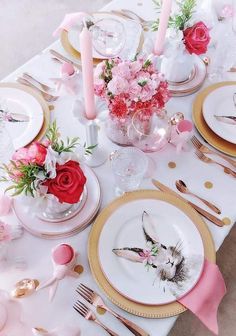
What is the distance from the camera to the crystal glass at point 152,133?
1.14 m

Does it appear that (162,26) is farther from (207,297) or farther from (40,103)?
(207,297)

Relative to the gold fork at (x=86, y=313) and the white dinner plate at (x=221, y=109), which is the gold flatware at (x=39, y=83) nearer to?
the white dinner plate at (x=221, y=109)

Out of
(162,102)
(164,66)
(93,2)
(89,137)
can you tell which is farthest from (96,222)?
(93,2)

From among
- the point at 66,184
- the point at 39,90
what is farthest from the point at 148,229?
the point at 39,90

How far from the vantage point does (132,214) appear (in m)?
1.03

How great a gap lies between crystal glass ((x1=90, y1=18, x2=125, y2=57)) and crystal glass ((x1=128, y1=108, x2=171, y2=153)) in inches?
11.1

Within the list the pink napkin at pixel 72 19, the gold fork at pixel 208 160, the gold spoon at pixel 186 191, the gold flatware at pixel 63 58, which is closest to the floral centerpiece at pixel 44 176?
the gold spoon at pixel 186 191

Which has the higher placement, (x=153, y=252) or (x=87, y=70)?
(x=87, y=70)

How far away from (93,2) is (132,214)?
2426mm

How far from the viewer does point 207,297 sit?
0.91m

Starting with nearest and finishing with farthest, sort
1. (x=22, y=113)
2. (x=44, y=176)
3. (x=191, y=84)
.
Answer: (x=44, y=176) → (x=22, y=113) → (x=191, y=84)

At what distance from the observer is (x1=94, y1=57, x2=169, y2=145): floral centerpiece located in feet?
3.23

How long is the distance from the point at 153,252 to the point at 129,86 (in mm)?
453

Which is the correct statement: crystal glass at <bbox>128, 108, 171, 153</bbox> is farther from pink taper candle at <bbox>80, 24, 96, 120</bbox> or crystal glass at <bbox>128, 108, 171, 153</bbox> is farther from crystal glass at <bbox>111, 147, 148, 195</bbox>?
pink taper candle at <bbox>80, 24, 96, 120</bbox>
